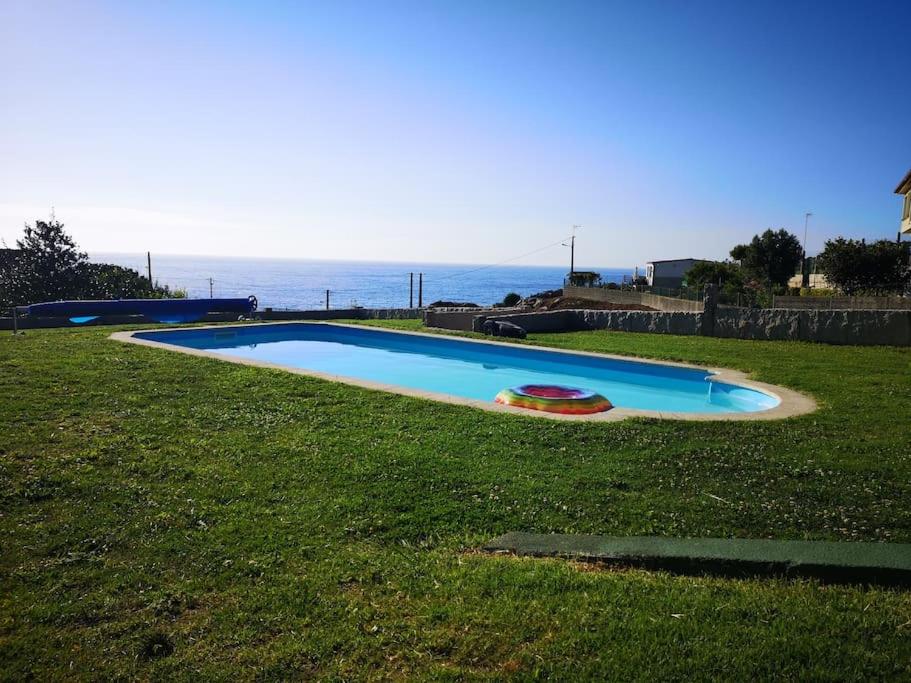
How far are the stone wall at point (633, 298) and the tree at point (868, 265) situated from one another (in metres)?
9.89

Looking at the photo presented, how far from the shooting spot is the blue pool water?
39.2 ft

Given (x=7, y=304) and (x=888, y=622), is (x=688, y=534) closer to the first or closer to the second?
(x=888, y=622)

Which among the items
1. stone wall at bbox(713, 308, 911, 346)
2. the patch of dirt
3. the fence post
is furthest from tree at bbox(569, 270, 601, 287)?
stone wall at bbox(713, 308, 911, 346)

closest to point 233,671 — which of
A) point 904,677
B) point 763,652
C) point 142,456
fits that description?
Answer: point 763,652

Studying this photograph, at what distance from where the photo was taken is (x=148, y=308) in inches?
857

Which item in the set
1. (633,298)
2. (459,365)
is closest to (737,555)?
(459,365)

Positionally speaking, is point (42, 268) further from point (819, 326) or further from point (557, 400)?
point (819, 326)

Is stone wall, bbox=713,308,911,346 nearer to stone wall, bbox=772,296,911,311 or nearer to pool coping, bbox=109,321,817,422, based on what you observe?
stone wall, bbox=772,296,911,311

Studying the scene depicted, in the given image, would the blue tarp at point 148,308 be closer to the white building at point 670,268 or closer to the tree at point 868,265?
the tree at point 868,265

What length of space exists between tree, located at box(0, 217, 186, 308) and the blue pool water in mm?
9147

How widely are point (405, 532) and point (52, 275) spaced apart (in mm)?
25778

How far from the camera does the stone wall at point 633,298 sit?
23.8 metres

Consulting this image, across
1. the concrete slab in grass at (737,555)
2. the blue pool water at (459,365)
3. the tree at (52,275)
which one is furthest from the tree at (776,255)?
the concrete slab in grass at (737,555)

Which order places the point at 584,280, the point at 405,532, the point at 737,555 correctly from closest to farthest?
the point at 737,555
the point at 405,532
the point at 584,280
